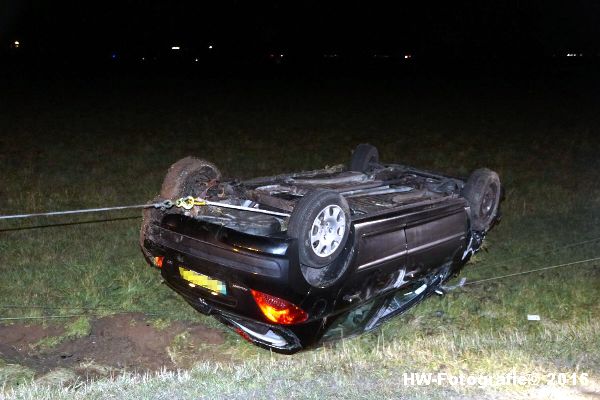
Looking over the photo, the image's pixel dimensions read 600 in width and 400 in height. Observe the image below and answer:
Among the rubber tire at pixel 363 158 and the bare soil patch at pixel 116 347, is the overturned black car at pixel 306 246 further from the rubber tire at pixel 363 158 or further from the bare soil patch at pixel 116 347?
the rubber tire at pixel 363 158

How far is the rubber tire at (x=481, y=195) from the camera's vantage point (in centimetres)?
560

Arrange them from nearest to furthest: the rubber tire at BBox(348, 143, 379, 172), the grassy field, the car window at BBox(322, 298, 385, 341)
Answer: the grassy field, the car window at BBox(322, 298, 385, 341), the rubber tire at BBox(348, 143, 379, 172)

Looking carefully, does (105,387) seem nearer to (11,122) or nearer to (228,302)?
(228,302)

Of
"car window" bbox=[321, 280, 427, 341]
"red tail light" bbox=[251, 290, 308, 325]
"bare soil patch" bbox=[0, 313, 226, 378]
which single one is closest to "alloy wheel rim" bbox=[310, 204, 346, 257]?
"red tail light" bbox=[251, 290, 308, 325]

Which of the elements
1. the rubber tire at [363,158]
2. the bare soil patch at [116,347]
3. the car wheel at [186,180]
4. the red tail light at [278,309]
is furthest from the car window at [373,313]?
the rubber tire at [363,158]

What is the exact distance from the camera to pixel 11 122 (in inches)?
642

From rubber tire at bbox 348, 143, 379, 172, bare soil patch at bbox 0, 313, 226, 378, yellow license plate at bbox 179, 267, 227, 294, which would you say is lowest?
bare soil patch at bbox 0, 313, 226, 378

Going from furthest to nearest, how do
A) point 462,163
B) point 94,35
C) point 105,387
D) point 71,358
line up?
1. point 94,35
2. point 462,163
3. point 71,358
4. point 105,387

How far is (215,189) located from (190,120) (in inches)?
497

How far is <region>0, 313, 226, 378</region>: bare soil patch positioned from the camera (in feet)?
16.1

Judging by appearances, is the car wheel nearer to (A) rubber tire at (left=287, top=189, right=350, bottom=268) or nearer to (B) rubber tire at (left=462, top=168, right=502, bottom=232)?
(A) rubber tire at (left=287, top=189, right=350, bottom=268)

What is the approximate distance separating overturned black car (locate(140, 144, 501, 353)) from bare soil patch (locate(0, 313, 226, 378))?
451mm

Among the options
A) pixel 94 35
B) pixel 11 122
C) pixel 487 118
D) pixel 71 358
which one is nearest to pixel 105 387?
pixel 71 358

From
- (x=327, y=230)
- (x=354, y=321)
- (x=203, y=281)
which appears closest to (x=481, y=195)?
(x=354, y=321)
